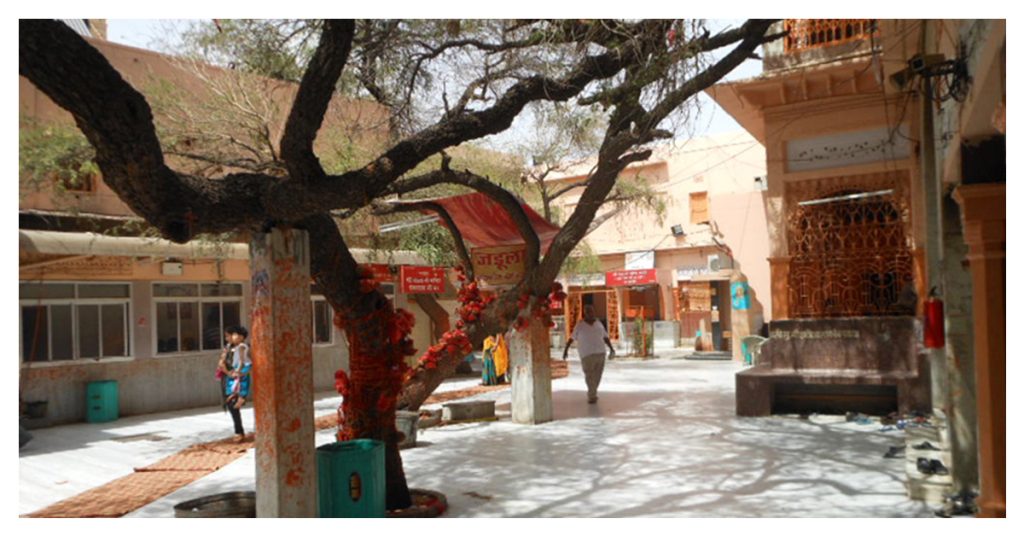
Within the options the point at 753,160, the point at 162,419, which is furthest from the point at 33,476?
the point at 753,160

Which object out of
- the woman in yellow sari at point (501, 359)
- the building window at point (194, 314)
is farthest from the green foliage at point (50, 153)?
the woman in yellow sari at point (501, 359)

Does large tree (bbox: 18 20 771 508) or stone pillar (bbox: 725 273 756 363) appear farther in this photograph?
stone pillar (bbox: 725 273 756 363)

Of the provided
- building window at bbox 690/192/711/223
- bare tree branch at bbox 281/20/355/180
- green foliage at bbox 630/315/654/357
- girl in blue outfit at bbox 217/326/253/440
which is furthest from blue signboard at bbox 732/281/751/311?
bare tree branch at bbox 281/20/355/180

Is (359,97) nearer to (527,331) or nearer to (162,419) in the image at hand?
(527,331)

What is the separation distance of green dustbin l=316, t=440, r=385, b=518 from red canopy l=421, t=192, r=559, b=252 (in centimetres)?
468

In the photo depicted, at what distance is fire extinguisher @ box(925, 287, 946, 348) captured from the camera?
6.98 metres

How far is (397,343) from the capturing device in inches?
276

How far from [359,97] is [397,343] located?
184 inches

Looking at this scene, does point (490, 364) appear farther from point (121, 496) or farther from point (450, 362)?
point (121, 496)

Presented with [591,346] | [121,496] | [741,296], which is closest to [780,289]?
[591,346]

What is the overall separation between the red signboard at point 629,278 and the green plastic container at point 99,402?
20.8 meters

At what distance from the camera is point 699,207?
30484 millimetres

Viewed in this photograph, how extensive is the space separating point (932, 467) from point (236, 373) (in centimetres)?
876

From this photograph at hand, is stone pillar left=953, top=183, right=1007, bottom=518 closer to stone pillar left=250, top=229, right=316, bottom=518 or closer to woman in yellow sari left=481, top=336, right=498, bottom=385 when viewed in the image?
stone pillar left=250, top=229, right=316, bottom=518
